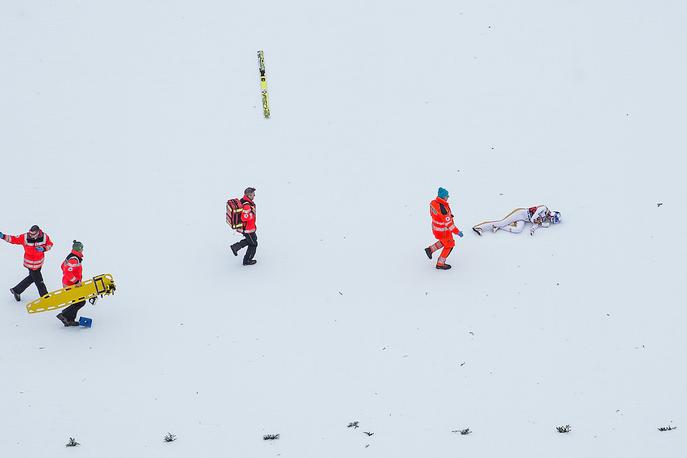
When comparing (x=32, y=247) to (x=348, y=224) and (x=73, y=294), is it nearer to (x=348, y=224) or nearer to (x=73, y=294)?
(x=73, y=294)

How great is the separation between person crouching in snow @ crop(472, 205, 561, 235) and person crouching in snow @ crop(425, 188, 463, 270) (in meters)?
1.67

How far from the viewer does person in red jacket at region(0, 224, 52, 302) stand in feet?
45.5

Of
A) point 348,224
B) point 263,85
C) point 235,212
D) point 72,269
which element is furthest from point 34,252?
point 263,85

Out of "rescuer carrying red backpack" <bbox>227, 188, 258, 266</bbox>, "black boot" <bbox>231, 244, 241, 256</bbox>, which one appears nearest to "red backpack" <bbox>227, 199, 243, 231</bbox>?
"rescuer carrying red backpack" <bbox>227, 188, 258, 266</bbox>

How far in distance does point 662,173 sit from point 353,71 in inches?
372

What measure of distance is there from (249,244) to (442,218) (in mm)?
3960

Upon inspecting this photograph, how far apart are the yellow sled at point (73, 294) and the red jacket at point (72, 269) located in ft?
0.41

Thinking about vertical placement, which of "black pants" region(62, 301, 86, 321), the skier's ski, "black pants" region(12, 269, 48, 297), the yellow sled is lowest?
"black pants" region(62, 301, 86, 321)

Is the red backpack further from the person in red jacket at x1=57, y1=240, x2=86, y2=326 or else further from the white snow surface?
the person in red jacket at x1=57, y1=240, x2=86, y2=326

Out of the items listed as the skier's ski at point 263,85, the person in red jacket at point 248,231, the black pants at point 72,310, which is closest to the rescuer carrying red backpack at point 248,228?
the person in red jacket at point 248,231

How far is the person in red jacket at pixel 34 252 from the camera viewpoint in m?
13.9

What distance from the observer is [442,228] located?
15.5 m

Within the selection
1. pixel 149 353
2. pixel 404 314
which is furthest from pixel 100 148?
pixel 404 314

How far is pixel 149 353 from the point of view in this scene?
13055 mm
